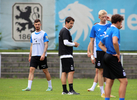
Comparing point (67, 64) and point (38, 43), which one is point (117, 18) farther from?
point (38, 43)

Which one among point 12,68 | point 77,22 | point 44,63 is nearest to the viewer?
point 44,63

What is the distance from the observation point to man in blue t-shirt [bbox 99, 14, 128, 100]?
5758 millimetres

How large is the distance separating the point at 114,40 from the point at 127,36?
1195 cm

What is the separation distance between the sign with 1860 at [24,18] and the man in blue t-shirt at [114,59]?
1169 cm

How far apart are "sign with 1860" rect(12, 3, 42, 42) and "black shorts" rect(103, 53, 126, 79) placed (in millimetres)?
11708

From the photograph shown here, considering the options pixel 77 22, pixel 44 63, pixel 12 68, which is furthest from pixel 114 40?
pixel 77 22

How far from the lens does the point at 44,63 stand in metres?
9.44

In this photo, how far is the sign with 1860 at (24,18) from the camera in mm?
17266

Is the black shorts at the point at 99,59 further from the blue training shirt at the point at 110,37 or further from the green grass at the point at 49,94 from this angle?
the blue training shirt at the point at 110,37

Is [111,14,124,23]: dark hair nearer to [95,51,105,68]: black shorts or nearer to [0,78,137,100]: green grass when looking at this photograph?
[95,51,105,68]: black shorts

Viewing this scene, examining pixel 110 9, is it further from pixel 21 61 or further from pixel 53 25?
pixel 21 61

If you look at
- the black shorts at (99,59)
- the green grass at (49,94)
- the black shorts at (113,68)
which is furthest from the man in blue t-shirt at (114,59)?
the black shorts at (99,59)

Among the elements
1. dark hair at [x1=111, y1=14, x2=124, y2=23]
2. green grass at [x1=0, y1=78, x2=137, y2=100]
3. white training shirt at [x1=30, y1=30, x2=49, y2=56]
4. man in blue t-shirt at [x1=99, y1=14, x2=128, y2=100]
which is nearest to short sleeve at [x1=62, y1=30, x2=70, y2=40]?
white training shirt at [x1=30, y1=30, x2=49, y2=56]

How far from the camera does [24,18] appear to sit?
1741cm
